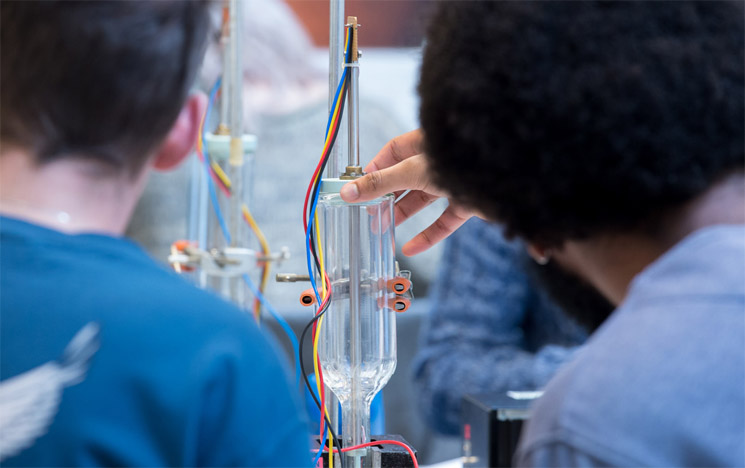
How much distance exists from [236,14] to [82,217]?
628 millimetres

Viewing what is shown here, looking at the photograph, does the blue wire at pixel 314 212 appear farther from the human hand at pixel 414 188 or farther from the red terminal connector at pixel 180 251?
the red terminal connector at pixel 180 251

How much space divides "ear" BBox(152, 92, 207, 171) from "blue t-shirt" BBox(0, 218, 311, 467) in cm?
12

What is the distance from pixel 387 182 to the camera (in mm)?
826

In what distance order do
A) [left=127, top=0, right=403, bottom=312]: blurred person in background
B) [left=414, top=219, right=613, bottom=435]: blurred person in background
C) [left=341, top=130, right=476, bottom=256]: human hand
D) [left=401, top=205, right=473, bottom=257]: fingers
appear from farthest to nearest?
[left=127, top=0, right=403, bottom=312]: blurred person in background
[left=414, top=219, right=613, bottom=435]: blurred person in background
[left=401, top=205, right=473, bottom=257]: fingers
[left=341, top=130, right=476, bottom=256]: human hand

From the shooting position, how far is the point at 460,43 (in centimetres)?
58

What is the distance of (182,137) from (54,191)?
0.12 meters

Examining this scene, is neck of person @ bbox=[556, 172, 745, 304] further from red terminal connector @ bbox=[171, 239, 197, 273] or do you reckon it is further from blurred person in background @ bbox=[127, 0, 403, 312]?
blurred person in background @ bbox=[127, 0, 403, 312]

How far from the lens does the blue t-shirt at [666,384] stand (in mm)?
516

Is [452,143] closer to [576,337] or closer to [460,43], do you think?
[460,43]

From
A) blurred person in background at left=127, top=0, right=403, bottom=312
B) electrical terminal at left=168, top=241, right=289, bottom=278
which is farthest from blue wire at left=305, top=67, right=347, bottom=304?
blurred person in background at left=127, top=0, right=403, bottom=312

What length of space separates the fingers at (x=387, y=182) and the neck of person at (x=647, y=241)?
219mm

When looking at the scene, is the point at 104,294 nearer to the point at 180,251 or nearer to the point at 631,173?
the point at 631,173

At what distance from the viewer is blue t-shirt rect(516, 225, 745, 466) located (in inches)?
20.3

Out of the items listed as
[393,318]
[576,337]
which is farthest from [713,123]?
[576,337]
